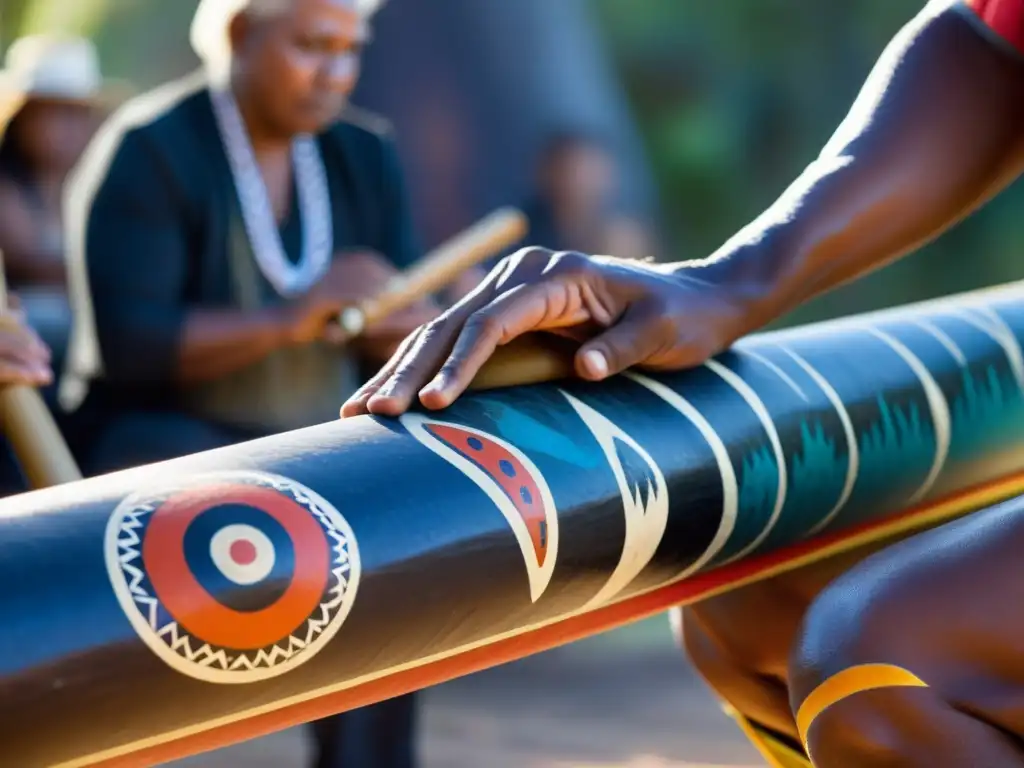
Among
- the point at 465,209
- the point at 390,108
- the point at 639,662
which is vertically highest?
the point at 390,108

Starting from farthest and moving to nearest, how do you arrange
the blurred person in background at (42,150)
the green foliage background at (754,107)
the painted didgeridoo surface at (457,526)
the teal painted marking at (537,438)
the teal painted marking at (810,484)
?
the green foliage background at (754,107) < the blurred person in background at (42,150) < the teal painted marking at (810,484) < the teal painted marking at (537,438) < the painted didgeridoo surface at (457,526)

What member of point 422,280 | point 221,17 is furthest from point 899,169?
point 221,17

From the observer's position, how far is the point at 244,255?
6.32 ft

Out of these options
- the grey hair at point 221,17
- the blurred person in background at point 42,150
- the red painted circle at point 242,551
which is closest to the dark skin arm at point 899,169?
the red painted circle at point 242,551

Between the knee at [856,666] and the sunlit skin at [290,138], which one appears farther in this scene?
the sunlit skin at [290,138]

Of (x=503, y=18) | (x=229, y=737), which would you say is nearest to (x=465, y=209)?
(x=503, y=18)

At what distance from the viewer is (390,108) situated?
459cm

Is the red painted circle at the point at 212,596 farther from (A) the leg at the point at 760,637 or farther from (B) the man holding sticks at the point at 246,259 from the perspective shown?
(B) the man holding sticks at the point at 246,259

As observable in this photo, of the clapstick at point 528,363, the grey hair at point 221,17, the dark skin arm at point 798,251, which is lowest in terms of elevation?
the clapstick at point 528,363

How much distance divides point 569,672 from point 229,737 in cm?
→ 270

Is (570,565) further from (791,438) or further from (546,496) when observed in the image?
(791,438)

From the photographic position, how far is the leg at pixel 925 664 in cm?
70

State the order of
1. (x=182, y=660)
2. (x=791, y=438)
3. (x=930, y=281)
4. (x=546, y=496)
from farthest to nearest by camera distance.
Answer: (x=930, y=281) → (x=791, y=438) → (x=546, y=496) → (x=182, y=660)

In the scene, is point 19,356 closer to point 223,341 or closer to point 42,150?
point 223,341
